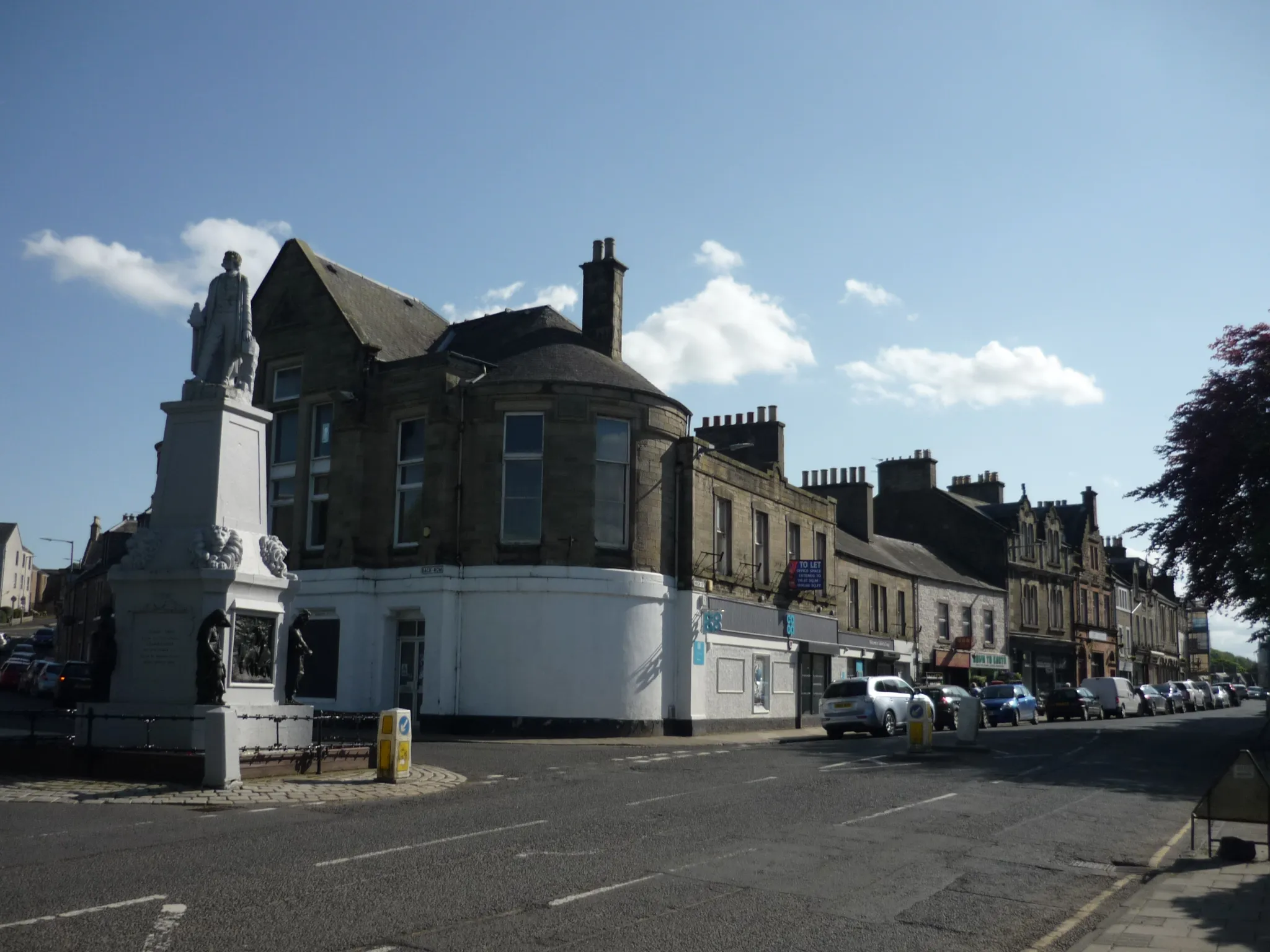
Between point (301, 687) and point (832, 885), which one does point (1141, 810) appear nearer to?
point (832, 885)

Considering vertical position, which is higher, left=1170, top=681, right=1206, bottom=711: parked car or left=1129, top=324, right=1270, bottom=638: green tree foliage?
left=1129, top=324, right=1270, bottom=638: green tree foliage

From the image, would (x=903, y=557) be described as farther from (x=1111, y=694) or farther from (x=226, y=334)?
(x=226, y=334)

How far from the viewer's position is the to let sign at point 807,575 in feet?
122

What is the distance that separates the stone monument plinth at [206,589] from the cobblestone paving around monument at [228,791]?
37.4 inches

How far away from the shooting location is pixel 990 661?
180 ft

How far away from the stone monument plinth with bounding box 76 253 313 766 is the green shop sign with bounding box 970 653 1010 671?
41.5m

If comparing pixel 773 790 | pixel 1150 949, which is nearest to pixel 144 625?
pixel 773 790

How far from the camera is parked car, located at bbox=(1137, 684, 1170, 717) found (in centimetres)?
5209

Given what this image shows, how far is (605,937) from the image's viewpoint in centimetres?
721

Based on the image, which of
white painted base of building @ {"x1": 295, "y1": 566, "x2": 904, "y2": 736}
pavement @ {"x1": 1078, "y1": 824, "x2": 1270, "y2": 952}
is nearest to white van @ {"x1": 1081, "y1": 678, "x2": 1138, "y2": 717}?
white painted base of building @ {"x1": 295, "y1": 566, "x2": 904, "y2": 736}

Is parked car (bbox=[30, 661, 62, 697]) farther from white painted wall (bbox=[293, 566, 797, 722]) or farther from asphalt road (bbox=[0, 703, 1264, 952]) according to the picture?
asphalt road (bbox=[0, 703, 1264, 952])

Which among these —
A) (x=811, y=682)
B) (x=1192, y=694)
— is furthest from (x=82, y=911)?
(x=1192, y=694)

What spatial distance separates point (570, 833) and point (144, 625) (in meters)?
8.45

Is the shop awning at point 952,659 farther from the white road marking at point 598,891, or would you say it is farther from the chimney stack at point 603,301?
the white road marking at point 598,891
